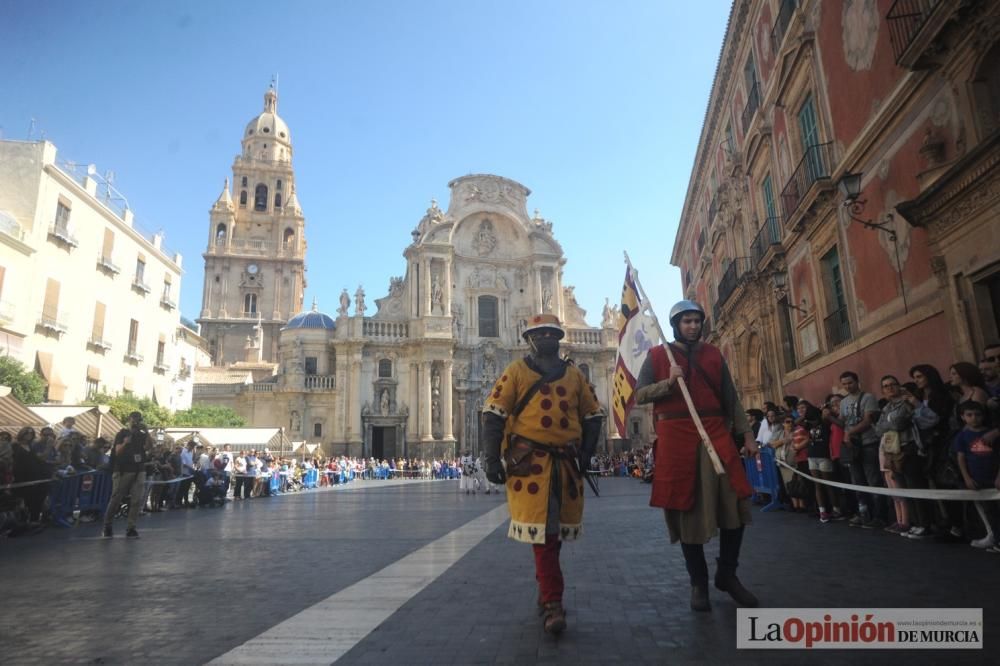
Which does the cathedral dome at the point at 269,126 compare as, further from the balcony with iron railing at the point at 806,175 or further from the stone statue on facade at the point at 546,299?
the balcony with iron railing at the point at 806,175

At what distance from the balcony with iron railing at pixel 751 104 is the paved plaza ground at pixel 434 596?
12303mm

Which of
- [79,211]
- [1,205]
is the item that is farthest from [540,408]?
[79,211]

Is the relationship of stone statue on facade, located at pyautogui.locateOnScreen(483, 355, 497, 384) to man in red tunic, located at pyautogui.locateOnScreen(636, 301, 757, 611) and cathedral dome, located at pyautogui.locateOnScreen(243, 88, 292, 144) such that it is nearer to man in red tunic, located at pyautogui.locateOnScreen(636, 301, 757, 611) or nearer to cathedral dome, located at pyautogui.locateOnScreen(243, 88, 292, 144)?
man in red tunic, located at pyautogui.locateOnScreen(636, 301, 757, 611)

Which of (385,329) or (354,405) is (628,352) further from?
(385,329)

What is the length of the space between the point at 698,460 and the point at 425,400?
3222 cm

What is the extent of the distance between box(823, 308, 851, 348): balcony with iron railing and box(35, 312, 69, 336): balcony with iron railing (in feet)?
73.9

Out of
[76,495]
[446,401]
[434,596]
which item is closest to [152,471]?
[76,495]

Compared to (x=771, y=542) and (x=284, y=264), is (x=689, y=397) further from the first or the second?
(x=284, y=264)

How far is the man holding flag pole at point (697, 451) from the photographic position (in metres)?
3.75

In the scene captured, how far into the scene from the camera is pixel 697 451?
3.89m

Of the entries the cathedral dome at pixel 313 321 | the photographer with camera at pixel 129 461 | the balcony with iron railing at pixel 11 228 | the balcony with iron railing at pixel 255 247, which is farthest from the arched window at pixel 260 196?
the photographer with camera at pixel 129 461

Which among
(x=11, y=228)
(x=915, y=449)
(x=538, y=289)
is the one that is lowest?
(x=915, y=449)

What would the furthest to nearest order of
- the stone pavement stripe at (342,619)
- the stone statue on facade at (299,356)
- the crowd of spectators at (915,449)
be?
the stone statue on facade at (299,356) → the crowd of spectators at (915,449) → the stone pavement stripe at (342,619)

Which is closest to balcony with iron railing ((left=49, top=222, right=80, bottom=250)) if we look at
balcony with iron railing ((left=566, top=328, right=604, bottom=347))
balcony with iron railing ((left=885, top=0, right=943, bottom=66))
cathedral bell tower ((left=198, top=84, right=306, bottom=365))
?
balcony with iron railing ((left=885, top=0, right=943, bottom=66))
